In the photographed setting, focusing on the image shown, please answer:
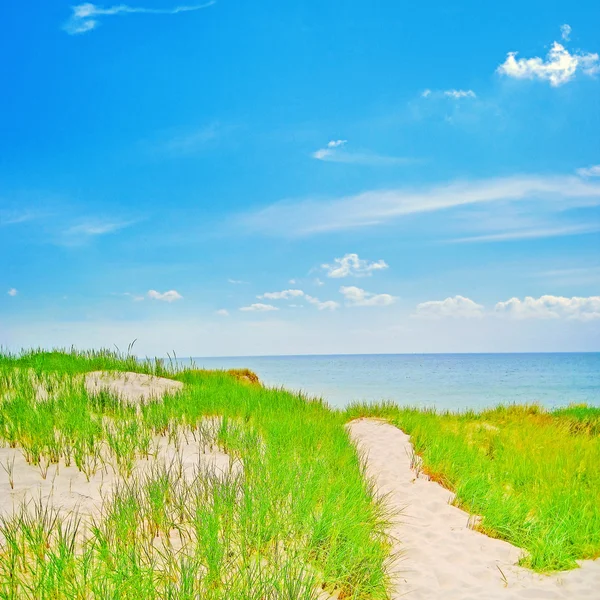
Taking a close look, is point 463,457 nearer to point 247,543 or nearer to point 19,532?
point 247,543

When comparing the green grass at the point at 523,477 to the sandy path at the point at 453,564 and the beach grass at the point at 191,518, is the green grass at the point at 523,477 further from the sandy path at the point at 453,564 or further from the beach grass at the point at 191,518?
the beach grass at the point at 191,518

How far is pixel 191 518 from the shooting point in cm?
482

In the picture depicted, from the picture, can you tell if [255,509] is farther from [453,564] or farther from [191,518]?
[453,564]

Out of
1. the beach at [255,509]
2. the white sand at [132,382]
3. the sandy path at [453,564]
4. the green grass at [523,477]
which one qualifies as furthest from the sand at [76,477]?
the white sand at [132,382]

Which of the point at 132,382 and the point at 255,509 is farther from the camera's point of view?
the point at 132,382

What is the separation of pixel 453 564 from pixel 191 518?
3.21m

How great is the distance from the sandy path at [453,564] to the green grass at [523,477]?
0.29 meters

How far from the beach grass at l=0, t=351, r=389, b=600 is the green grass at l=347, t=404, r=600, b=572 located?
1.89m

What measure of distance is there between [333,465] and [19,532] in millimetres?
4265

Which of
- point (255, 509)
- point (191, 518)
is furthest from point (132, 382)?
point (255, 509)

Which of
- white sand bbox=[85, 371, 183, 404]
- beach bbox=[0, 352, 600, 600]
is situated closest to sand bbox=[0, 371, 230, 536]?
beach bbox=[0, 352, 600, 600]

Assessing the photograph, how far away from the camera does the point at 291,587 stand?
12.1 ft

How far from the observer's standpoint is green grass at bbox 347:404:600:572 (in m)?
6.20

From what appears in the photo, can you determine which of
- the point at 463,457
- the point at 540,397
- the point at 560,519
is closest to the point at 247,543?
the point at 560,519
